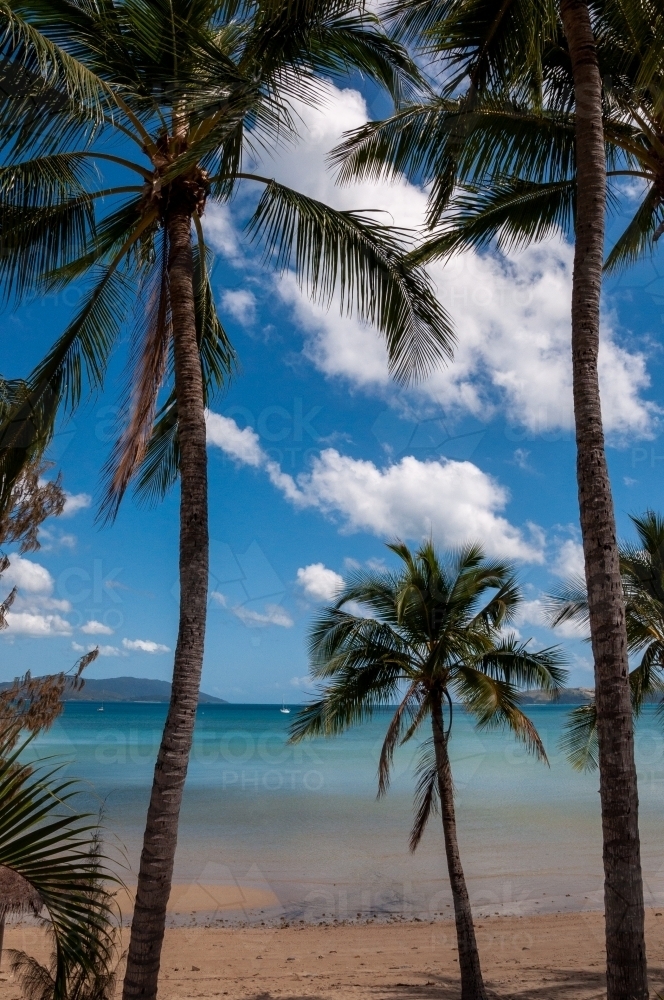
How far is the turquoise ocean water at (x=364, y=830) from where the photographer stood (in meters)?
17.6

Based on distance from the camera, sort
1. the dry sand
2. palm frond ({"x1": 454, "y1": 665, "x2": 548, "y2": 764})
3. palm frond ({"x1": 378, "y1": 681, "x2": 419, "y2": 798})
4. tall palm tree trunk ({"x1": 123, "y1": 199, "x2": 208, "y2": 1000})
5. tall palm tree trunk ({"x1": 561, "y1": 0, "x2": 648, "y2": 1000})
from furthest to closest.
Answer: palm frond ({"x1": 378, "y1": 681, "x2": 419, "y2": 798})
palm frond ({"x1": 454, "y1": 665, "x2": 548, "y2": 764})
the dry sand
tall palm tree trunk ({"x1": 123, "y1": 199, "x2": 208, "y2": 1000})
tall palm tree trunk ({"x1": 561, "y1": 0, "x2": 648, "y2": 1000})

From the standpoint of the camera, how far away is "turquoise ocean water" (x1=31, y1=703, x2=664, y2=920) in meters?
17.6

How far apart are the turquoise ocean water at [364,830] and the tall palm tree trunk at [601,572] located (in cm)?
279

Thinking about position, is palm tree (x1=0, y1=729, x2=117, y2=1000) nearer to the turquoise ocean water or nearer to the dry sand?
the turquoise ocean water

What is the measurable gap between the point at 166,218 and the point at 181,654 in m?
3.76

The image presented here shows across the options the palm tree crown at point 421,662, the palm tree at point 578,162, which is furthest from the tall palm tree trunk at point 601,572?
the palm tree crown at point 421,662

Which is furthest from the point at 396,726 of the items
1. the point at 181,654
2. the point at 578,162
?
the point at 578,162

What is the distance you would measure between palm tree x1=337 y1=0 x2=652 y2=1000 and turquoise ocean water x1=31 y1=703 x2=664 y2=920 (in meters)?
2.87

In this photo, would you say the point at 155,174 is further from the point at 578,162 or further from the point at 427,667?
the point at 427,667

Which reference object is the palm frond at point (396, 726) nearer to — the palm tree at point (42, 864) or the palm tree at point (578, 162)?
the palm tree at point (578, 162)

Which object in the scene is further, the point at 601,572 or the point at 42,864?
the point at 601,572

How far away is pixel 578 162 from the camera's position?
19.0 ft

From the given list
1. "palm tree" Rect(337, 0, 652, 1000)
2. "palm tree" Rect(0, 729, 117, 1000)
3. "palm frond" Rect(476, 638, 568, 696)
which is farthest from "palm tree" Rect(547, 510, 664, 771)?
"palm tree" Rect(0, 729, 117, 1000)

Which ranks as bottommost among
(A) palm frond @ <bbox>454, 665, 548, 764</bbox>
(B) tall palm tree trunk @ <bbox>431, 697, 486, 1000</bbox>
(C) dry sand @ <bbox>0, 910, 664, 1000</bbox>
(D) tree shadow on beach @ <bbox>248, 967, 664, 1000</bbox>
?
(C) dry sand @ <bbox>0, 910, 664, 1000</bbox>
